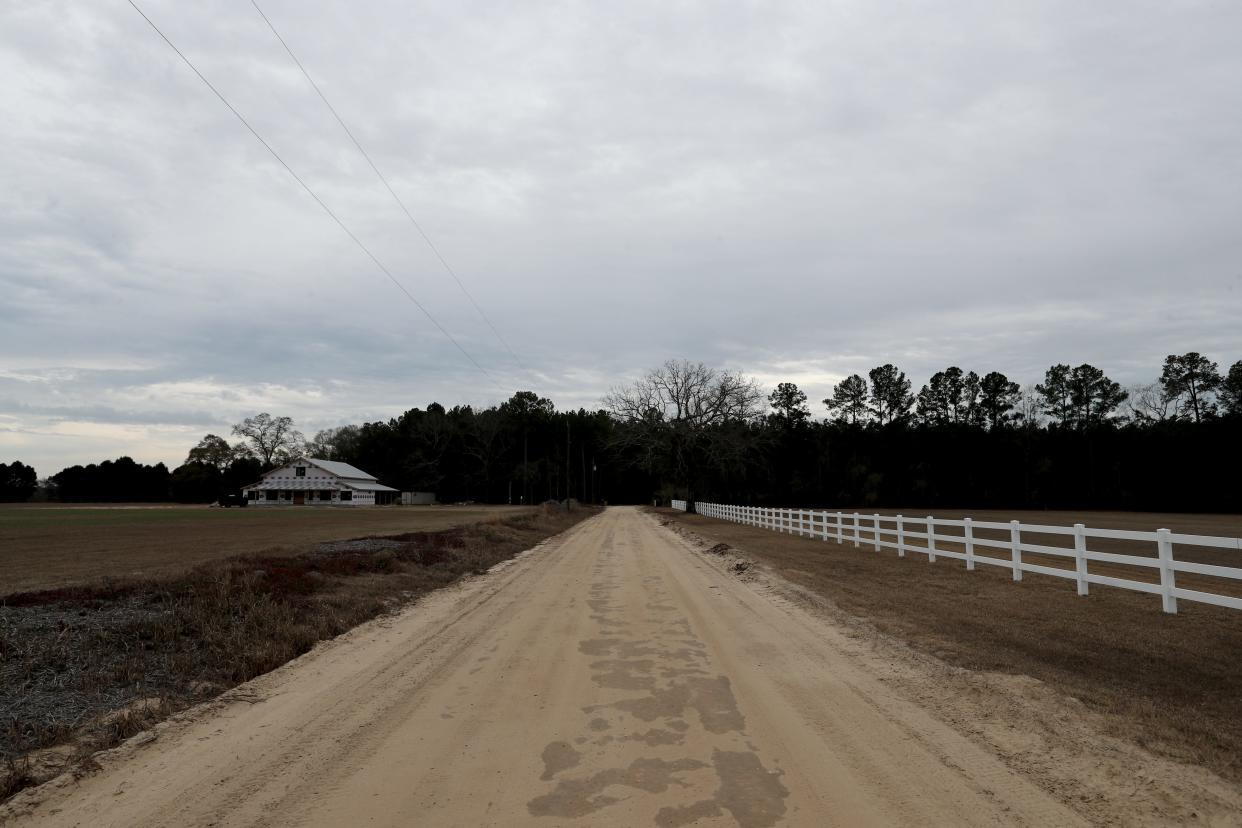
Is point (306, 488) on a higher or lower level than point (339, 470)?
lower

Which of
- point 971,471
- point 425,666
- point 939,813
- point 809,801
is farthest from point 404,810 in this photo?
point 971,471

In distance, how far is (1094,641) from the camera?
8.16 metres

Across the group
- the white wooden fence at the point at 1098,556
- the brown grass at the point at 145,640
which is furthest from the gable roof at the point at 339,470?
the brown grass at the point at 145,640

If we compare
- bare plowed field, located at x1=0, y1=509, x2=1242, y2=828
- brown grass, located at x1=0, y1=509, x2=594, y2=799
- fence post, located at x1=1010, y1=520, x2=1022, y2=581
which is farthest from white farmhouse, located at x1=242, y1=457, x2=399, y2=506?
bare plowed field, located at x1=0, y1=509, x2=1242, y2=828

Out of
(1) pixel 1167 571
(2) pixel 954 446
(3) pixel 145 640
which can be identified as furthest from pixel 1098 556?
(2) pixel 954 446

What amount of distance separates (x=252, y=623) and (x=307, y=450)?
138068 millimetres

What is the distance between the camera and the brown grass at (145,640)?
222 inches

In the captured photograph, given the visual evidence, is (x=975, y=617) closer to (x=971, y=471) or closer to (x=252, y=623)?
(x=252, y=623)

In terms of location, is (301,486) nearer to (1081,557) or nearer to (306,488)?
(306,488)

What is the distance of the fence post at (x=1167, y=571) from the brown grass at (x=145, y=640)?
10911mm

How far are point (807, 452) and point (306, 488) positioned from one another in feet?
224

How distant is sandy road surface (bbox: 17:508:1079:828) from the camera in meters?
3.96

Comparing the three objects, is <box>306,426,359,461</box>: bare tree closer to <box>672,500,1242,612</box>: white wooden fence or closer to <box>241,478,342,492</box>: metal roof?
<box>241,478,342,492</box>: metal roof

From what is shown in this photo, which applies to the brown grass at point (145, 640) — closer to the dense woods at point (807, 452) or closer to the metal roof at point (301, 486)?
the dense woods at point (807, 452)
